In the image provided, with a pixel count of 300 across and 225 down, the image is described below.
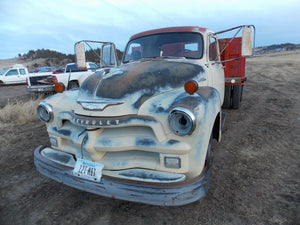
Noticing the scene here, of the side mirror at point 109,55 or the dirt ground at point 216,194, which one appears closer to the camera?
the dirt ground at point 216,194

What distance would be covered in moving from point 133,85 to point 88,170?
983 mm

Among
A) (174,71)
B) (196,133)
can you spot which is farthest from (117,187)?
(174,71)

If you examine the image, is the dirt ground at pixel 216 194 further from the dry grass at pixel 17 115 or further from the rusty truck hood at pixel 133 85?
the dry grass at pixel 17 115

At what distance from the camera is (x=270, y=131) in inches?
176

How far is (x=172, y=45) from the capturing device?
3.58 metres

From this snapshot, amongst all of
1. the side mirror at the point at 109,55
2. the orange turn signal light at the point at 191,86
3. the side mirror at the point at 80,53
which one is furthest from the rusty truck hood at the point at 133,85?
the side mirror at the point at 109,55

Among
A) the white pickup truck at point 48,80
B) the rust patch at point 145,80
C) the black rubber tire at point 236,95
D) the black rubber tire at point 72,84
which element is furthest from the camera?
the black rubber tire at point 72,84

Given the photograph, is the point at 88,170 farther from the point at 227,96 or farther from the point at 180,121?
Result: the point at 227,96

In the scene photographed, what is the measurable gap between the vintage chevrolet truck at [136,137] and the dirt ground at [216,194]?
17.5 inches

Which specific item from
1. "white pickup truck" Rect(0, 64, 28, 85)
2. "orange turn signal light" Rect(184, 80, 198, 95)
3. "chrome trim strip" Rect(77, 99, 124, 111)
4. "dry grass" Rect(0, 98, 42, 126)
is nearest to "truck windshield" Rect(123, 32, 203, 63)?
"orange turn signal light" Rect(184, 80, 198, 95)

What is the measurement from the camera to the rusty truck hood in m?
2.13

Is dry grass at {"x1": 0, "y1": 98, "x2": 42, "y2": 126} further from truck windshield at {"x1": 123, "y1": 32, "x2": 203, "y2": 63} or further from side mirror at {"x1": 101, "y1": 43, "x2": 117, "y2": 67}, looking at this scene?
truck windshield at {"x1": 123, "y1": 32, "x2": 203, "y2": 63}

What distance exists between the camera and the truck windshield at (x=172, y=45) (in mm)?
3441

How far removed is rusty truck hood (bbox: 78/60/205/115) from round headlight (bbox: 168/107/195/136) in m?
0.40
